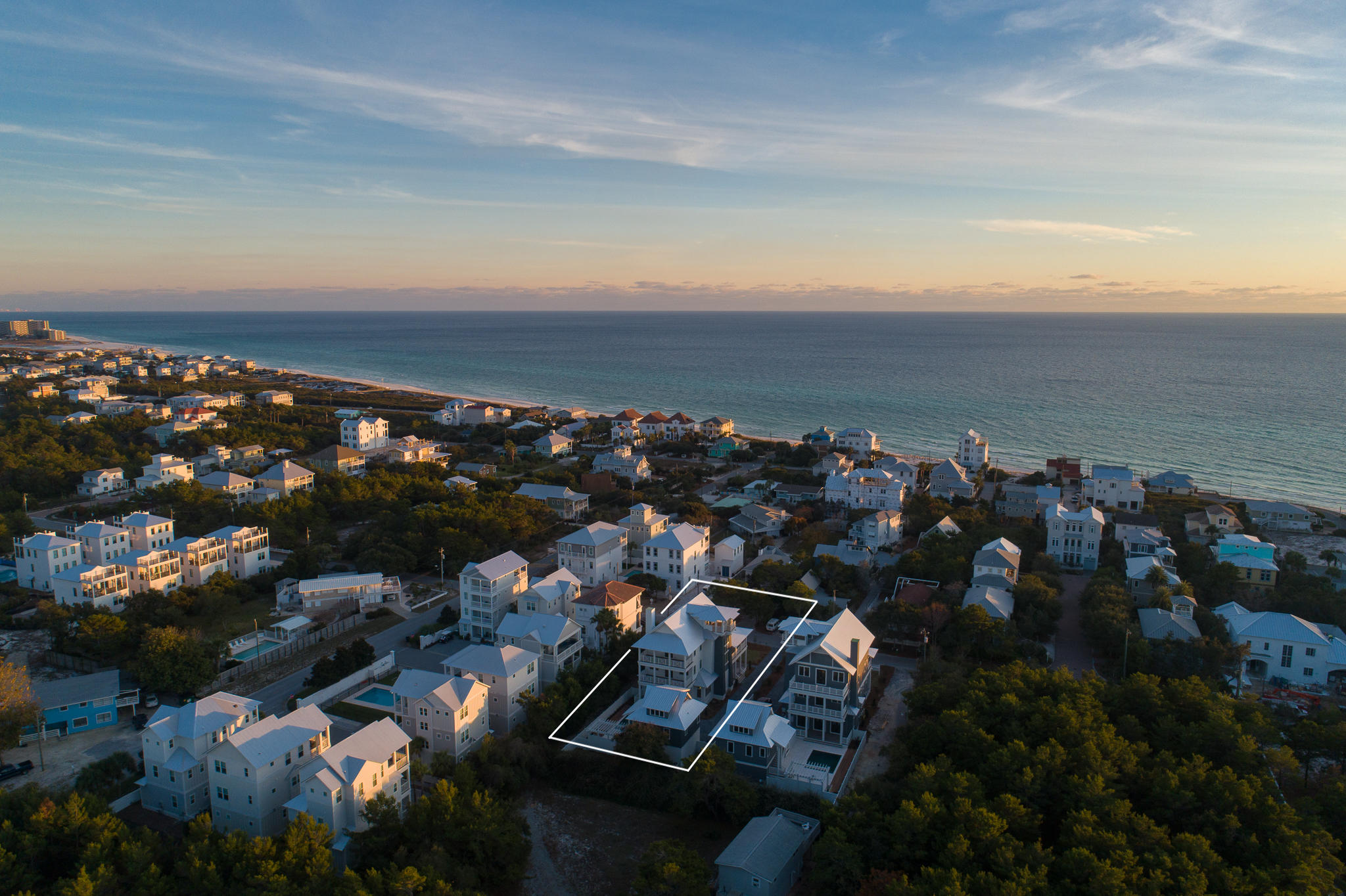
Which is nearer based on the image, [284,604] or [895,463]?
[284,604]

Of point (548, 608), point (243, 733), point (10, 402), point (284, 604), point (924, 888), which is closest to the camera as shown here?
point (924, 888)

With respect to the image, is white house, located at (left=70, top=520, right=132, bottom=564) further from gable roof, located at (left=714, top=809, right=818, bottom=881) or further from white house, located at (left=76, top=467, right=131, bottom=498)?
gable roof, located at (left=714, top=809, right=818, bottom=881)

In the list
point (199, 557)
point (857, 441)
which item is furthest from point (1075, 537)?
point (199, 557)

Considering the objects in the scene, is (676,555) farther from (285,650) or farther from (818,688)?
(285,650)

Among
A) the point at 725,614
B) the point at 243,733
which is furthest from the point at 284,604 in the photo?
the point at 725,614

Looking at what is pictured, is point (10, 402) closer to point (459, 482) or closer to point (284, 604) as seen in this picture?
point (459, 482)

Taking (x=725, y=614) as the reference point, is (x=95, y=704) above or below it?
below

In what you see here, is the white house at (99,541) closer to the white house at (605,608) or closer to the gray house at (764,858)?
the white house at (605,608)

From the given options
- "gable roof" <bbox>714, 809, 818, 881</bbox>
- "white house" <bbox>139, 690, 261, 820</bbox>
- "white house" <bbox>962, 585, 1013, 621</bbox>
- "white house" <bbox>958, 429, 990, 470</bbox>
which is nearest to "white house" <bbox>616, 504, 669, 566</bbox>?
"white house" <bbox>962, 585, 1013, 621</bbox>

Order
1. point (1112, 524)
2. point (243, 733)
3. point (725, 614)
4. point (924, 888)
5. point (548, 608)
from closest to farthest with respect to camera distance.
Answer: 1. point (924, 888)
2. point (243, 733)
3. point (725, 614)
4. point (548, 608)
5. point (1112, 524)
